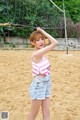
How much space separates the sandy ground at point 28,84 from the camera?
16.3ft

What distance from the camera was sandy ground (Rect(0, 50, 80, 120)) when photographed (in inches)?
196

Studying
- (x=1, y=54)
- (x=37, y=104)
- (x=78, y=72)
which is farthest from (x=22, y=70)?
(x=37, y=104)

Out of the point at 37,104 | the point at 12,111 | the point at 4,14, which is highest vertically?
the point at 4,14

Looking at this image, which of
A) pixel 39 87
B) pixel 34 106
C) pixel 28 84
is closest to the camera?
pixel 39 87

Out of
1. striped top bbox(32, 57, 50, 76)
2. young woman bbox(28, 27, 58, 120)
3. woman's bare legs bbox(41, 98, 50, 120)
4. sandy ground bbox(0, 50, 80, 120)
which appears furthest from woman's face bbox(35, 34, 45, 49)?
sandy ground bbox(0, 50, 80, 120)

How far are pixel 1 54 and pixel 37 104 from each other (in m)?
7.19

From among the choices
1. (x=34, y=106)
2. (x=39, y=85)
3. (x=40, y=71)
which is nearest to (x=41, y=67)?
(x=40, y=71)

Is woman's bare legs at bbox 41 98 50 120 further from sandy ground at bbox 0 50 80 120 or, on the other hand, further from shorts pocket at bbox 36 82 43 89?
sandy ground at bbox 0 50 80 120

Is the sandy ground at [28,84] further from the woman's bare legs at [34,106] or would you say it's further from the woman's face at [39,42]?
the woman's face at [39,42]

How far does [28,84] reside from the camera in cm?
678

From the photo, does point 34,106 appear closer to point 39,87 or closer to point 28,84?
point 39,87

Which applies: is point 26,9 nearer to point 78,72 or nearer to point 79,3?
point 79,3

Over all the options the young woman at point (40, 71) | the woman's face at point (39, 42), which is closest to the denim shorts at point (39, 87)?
the young woman at point (40, 71)

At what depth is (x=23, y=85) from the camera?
666 centimetres
